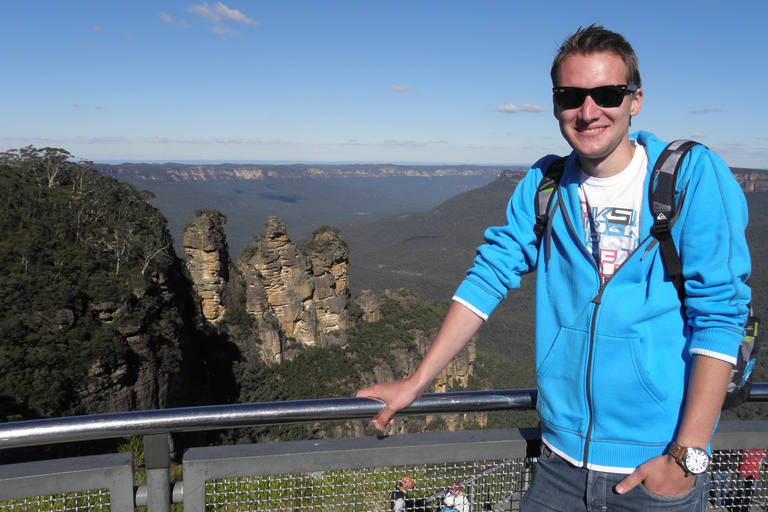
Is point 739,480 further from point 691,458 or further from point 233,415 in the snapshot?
point 233,415

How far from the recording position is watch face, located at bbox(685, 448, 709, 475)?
172 centimetres

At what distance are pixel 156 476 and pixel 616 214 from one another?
210 cm

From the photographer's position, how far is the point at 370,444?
2197 mm

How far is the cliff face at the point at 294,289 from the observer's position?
102 feet

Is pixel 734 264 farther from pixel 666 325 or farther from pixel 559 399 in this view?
pixel 559 399

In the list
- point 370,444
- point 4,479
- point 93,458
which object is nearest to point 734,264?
point 370,444

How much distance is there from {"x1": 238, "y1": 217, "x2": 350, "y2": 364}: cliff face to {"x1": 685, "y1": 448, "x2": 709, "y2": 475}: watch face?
3047cm

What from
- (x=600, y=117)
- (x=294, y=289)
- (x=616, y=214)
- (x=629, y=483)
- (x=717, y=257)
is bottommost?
(x=294, y=289)

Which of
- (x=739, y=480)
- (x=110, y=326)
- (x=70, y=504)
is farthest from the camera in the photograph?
(x=110, y=326)

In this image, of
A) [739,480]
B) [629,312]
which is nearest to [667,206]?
[629,312]

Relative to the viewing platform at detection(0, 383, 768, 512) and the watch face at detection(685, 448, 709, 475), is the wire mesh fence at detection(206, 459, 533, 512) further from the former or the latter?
the watch face at detection(685, 448, 709, 475)

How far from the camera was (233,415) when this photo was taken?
84.7 inches

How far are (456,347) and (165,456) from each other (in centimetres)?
130

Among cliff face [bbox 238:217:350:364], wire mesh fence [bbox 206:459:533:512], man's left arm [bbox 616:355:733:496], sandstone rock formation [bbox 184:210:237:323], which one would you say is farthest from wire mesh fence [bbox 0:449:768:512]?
cliff face [bbox 238:217:350:364]
